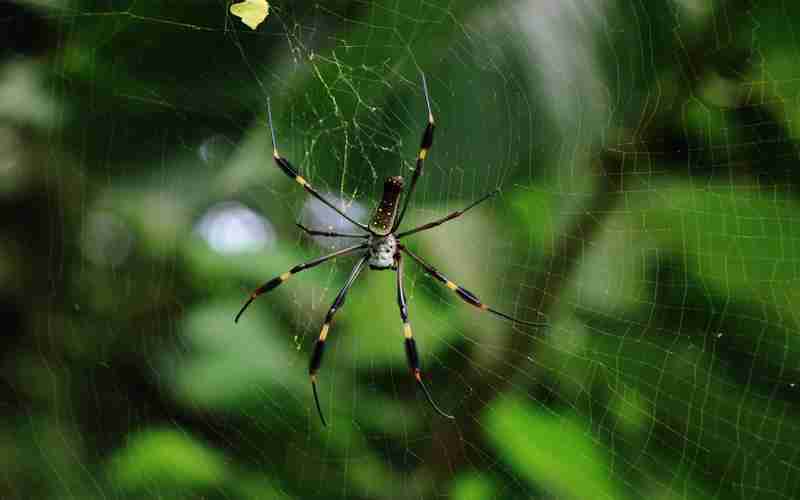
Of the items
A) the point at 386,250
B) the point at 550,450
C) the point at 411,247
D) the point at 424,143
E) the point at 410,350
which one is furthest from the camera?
the point at 386,250

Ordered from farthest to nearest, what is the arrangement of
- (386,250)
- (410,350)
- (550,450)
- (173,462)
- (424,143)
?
1. (386,250)
2. (173,462)
3. (410,350)
4. (424,143)
5. (550,450)

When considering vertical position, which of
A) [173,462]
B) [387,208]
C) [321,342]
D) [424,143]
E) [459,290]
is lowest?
[173,462]

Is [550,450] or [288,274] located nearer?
[550,450]

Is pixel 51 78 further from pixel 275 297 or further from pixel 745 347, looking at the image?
pixel 745 347

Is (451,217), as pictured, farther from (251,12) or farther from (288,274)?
(251,12)

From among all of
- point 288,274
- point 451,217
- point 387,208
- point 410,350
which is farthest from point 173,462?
point 451,217

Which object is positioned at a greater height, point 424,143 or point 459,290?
point 424,143
